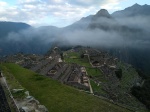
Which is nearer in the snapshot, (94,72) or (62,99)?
(62,99)

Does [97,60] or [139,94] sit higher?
[97,60]

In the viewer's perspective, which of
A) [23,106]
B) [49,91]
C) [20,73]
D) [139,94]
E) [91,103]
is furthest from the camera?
[139,94]

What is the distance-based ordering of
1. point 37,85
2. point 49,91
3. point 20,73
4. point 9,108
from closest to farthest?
point 9,108 < point 49,91 < point 37,85 < point 20,73

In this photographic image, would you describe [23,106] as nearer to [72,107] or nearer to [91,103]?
[72,107]

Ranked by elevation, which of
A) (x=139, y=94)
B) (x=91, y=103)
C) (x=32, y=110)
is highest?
(x=32, y=110)

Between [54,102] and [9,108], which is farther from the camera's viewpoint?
[54,102]

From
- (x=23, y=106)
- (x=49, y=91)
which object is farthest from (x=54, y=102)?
(x=23, y=106)

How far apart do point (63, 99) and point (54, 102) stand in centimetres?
111

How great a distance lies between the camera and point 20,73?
28.7m

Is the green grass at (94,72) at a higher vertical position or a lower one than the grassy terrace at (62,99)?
lower

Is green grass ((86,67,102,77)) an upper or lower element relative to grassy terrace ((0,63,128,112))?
lower

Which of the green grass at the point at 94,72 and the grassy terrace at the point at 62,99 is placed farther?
the green grass at the point at 94,72

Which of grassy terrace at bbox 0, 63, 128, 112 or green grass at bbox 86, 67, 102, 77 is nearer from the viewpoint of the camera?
grassy terrace at bbox 0, 63, 128, 112

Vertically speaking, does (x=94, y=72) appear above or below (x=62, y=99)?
Answer: below
